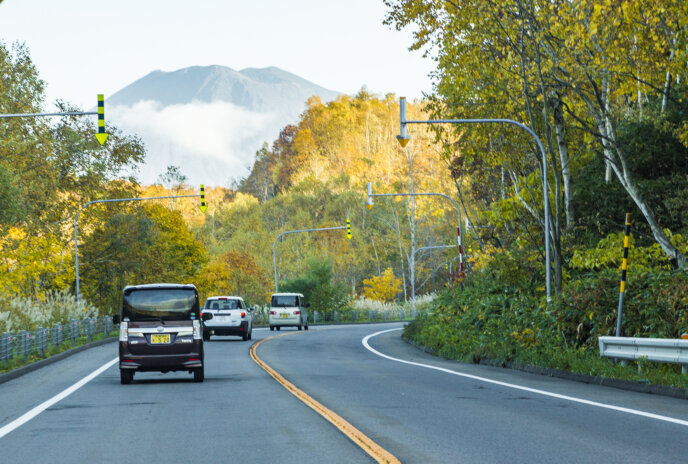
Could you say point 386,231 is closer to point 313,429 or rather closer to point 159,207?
point 159,207

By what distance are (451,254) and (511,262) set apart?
170 ft

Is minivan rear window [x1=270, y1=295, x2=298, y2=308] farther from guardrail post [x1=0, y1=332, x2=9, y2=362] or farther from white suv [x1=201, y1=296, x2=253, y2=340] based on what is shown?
guardrail post [x1=0, y1=332, x2=9, y2=362]

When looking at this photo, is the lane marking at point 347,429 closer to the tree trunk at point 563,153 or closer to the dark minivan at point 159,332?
the dark minivan at point 159,332

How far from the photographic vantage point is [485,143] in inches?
1222

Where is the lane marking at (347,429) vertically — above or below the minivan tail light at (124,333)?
below

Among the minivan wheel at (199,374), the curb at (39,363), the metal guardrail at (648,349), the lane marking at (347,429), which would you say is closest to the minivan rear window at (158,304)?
the minivan wheel at (199,374)

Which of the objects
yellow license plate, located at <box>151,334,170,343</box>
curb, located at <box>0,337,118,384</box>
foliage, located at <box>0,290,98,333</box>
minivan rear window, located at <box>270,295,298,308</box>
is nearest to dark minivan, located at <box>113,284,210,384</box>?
yellow license plate, located at <box>151,334,170,343</box>

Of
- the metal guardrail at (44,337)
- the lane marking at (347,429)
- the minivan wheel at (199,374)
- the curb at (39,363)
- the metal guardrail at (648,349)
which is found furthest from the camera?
the metal guardrail at (44,337)

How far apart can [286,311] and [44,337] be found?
2395 cm

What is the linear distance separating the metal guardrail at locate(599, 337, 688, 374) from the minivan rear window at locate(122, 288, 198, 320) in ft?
26.4

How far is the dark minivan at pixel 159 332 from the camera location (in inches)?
693

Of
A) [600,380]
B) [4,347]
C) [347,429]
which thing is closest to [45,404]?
[347,429]

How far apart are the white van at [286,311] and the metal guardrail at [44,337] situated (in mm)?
9791

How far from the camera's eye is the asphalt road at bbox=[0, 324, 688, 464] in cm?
862
